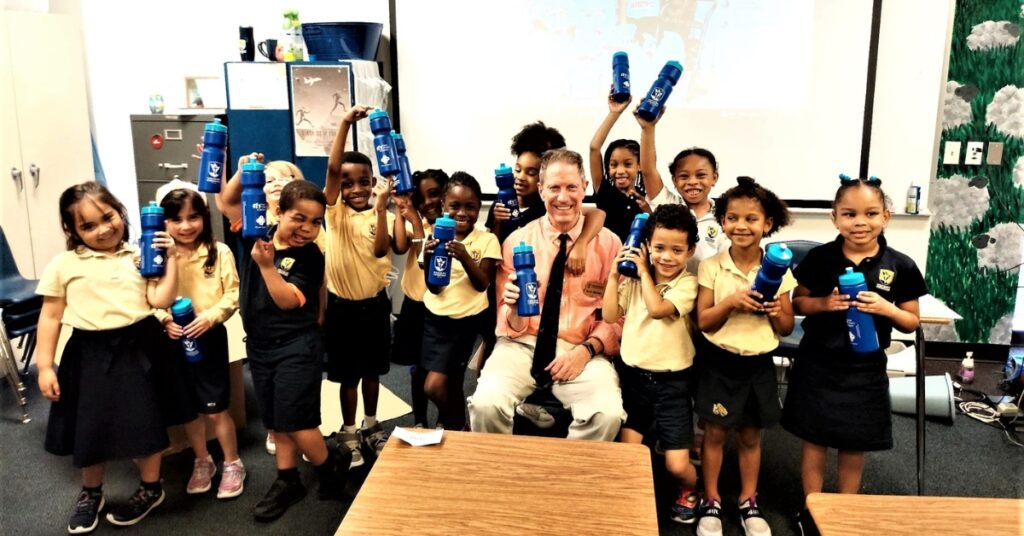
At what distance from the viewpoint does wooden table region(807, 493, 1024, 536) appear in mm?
1221

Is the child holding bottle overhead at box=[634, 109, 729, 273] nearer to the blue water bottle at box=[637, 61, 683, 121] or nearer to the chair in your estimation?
the blue water bottle at box=[637, 61, 683, 121]

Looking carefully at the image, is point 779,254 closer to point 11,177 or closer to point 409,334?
point 409,334

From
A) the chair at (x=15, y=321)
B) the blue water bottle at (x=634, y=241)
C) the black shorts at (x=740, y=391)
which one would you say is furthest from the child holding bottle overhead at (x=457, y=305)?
the chair at (x=15, y=321)

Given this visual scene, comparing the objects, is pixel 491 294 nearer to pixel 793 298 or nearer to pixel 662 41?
pixel 793 298

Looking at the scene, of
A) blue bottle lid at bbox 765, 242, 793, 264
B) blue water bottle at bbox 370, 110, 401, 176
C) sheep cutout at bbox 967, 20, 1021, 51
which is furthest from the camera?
sheep cutout at bbox 967, 20, 1021, 51

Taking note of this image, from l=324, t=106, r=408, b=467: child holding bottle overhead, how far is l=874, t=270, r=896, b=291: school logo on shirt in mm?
1543

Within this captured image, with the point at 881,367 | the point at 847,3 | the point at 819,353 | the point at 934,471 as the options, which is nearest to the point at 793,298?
the point at 819,353

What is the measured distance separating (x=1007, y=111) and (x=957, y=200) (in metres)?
0.52

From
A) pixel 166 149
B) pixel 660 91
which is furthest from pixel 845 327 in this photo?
pixel 166 149

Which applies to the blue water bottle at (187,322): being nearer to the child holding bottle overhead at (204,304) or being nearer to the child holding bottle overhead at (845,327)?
the child holding bottle overhead at (204,304)

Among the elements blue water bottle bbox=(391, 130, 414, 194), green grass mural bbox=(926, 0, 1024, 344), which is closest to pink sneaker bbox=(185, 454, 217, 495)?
blue water bottle bbox=(391, 130, 414, 194)

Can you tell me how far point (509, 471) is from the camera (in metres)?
1.53

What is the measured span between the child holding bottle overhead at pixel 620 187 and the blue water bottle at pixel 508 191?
34 cm

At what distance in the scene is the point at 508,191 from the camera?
2.50m
